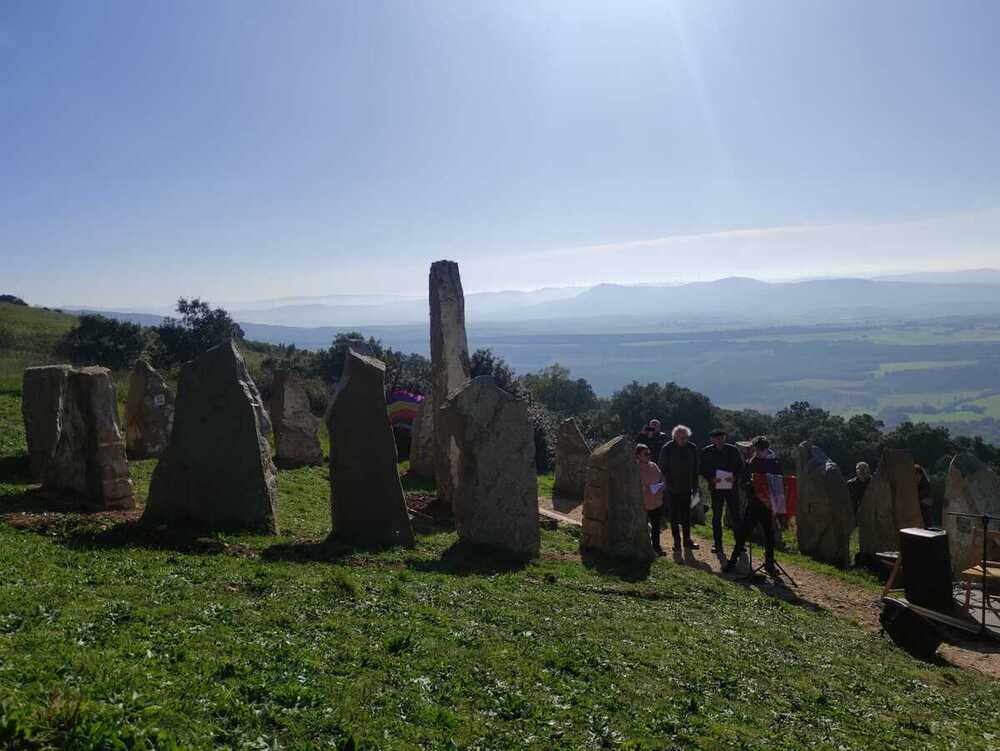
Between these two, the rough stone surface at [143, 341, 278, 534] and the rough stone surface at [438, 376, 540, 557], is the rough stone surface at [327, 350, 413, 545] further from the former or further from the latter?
the rough stone surface at [438, 376, 540, 557]

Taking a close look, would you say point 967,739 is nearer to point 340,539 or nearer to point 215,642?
point 215,642

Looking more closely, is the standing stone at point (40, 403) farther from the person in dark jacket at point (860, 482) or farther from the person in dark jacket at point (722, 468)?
the person in dark jacket at point (860, 482)

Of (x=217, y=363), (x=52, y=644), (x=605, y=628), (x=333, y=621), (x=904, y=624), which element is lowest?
(x=904, y=624)

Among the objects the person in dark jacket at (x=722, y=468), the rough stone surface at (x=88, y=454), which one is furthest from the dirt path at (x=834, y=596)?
the rough stone surface at (x=88, y=454)

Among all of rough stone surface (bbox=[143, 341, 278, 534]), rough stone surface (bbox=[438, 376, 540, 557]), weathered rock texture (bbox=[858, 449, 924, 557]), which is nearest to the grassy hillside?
rough stone surface (bbox=[143, 341, 278, 534])

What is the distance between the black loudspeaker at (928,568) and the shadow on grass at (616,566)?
15.3 ft

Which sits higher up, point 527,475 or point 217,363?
point 217,363

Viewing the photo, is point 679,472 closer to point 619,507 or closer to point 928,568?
point 619,507

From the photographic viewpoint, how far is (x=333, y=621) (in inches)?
352

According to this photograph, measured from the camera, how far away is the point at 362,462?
45.2ft

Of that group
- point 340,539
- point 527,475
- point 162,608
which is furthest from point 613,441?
point 162,608

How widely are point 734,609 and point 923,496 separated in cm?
907

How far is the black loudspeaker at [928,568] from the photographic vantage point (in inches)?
496

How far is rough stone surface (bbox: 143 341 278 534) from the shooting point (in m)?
13.2
